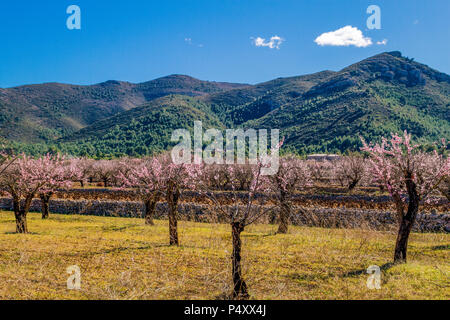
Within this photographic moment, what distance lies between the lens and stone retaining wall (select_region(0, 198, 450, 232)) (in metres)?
18.5

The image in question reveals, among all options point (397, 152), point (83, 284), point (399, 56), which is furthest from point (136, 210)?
point (399, 56)

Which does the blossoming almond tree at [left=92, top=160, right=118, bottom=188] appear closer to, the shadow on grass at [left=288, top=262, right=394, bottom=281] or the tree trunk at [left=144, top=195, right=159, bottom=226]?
the tree trunk at [left=144, top=195, right=159, bottom=226]

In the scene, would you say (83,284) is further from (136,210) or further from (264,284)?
(136,210)

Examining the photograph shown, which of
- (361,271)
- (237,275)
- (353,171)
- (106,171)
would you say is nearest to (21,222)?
(237,275)

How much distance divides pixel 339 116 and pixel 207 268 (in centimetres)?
10910

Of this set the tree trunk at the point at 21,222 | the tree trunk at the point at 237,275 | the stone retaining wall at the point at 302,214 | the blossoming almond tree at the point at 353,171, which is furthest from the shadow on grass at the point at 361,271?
the blossoming almond tree at the point at 353,171

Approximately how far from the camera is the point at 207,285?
7156 millimetres

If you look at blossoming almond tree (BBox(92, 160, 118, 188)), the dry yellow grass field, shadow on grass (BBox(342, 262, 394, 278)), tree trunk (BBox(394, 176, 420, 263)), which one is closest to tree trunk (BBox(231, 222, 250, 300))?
the dry yellow grass field

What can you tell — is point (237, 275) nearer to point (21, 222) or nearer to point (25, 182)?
point (21, 222)

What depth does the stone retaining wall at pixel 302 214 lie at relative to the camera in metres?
18.5

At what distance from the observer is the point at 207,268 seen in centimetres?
846

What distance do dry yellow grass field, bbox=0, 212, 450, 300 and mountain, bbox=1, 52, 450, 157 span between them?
232 ft

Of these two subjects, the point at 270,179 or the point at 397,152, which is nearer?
the point at 397,152
